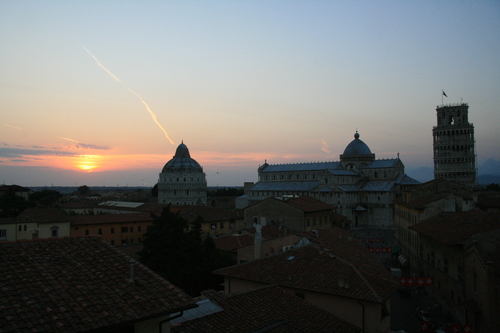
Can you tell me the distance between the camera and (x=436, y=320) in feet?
68.8

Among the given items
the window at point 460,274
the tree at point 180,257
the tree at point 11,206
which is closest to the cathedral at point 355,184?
the tree at point 11,206

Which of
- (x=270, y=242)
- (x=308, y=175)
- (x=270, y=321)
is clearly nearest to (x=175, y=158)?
(x=308, y=175)

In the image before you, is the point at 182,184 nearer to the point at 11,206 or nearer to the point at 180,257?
the point at 11,206

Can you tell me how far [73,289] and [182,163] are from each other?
4377 inches

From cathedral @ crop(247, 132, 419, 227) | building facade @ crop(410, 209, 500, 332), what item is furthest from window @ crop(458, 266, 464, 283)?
cathedral @ crop(247, 132, 419, 227)

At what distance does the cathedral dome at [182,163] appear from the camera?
378 feet

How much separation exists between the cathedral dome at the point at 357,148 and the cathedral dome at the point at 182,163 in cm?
Result: 4543

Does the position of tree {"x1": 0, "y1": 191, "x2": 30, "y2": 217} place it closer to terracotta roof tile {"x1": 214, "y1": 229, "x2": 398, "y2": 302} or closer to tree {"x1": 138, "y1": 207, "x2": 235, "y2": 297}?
tree {"x1": 138, "y1": 207, "x2": 235, "y2": 297}

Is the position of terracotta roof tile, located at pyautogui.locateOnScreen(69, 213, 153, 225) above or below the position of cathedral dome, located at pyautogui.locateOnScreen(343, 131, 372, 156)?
below

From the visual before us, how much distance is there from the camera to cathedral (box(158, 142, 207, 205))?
111875 mm

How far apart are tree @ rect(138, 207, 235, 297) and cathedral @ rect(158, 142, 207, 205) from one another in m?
85.7

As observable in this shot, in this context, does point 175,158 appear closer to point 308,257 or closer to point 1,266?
point 308,257

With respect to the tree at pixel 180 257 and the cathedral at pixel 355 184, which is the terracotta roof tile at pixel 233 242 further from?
the cathedral at pixel 355 184

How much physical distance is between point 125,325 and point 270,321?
4.62 meters
